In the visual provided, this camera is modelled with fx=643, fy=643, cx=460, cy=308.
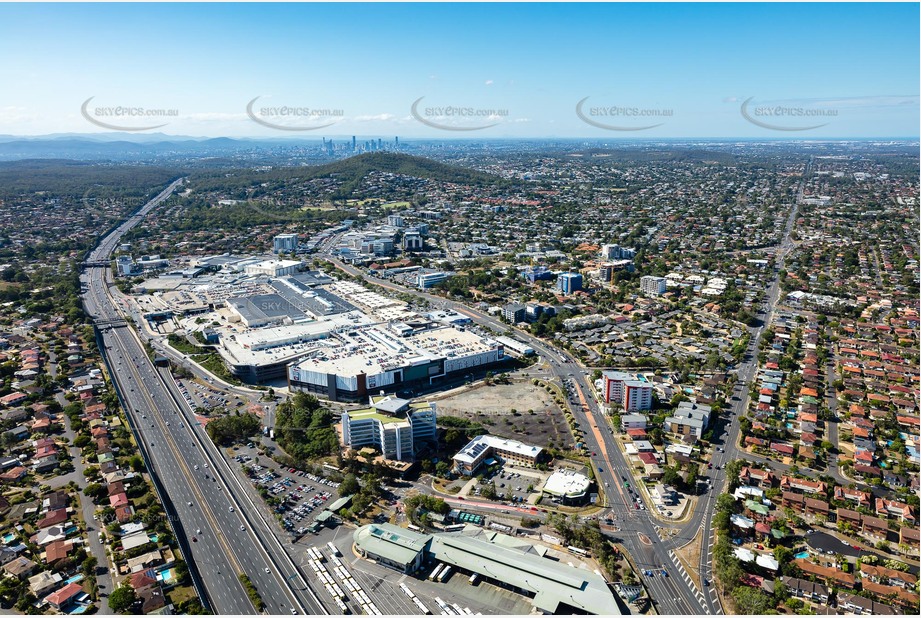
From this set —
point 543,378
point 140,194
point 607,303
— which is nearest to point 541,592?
point 543,378

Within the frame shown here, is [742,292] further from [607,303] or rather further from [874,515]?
[874,515]

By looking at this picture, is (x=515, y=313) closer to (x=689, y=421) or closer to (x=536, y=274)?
(x=536, y=274)

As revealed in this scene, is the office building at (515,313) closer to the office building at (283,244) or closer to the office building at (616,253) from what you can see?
the office building at (616,253)

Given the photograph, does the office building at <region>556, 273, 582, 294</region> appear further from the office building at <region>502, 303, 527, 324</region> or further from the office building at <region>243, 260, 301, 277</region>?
the office building at <region>243, 260, 301, 277</region>

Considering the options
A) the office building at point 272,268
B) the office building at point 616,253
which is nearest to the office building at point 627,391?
the office building at point 616,253

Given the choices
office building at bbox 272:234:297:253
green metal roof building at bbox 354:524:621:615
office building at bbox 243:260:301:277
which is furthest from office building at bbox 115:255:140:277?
green metal roof building at bbox 354:524:621:615

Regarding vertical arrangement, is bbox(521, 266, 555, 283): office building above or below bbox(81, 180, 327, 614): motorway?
above
